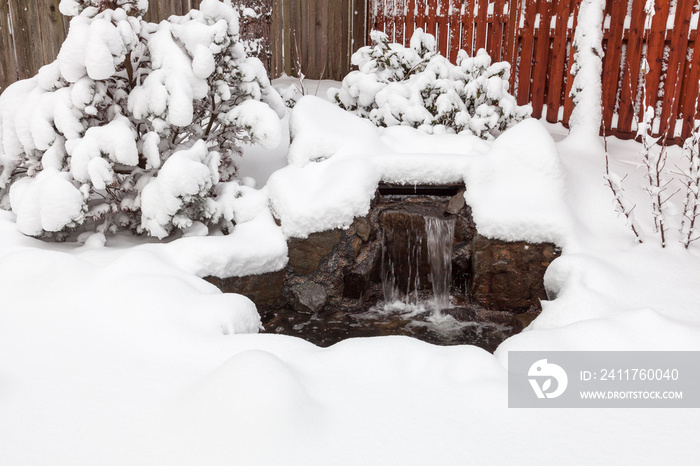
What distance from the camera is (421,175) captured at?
4645mm

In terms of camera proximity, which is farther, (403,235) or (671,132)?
(671,132)

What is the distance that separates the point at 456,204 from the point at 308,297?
4.75ft

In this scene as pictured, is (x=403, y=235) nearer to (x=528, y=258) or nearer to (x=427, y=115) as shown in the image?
(x=528, y=258)

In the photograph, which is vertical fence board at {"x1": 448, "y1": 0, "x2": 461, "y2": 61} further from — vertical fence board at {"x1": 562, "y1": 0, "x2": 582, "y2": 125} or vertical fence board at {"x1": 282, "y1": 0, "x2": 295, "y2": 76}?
vertical fence board at {"x1": 282, "y1": 0, "x2": 295, "y2": 76}

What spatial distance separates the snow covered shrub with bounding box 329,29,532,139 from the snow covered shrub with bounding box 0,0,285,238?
4.74 feet

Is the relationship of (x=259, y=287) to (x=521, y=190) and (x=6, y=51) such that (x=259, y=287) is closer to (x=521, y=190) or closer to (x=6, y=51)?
(x=521, y=190)

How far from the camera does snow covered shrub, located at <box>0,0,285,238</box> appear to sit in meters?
3.93

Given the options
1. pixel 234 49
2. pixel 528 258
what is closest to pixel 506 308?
pixel 528 258

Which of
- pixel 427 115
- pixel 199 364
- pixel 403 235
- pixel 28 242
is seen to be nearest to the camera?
pixel 199 364

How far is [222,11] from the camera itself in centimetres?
447

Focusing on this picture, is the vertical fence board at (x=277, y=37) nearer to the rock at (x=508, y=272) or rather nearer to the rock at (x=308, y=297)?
the rock at (x=308, y=297)

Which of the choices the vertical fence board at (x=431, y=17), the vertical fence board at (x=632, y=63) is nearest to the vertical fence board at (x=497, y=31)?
the vertical fence board at (x=431, y=17)

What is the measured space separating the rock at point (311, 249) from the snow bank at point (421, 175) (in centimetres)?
7

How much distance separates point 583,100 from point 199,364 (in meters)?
4.77
